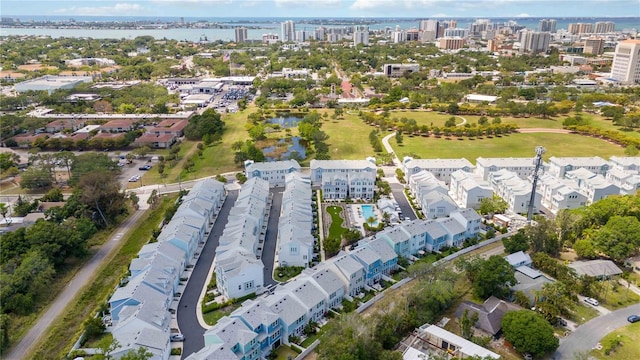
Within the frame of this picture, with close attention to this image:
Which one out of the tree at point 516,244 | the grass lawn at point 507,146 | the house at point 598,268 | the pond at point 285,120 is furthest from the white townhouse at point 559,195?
the pond at point 285,120

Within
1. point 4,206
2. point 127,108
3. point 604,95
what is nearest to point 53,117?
point 127,108

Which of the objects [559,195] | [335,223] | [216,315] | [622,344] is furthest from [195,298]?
[559,195]

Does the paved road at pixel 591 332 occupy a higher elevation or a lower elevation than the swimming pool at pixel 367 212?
lower

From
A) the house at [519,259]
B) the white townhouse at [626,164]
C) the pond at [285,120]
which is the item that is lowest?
the house at [519,259]

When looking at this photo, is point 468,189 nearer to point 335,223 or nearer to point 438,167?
point 438,167

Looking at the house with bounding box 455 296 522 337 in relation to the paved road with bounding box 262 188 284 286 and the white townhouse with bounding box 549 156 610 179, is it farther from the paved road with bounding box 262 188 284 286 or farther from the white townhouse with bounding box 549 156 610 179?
the white townhouse with bounding box 549 156 610 179

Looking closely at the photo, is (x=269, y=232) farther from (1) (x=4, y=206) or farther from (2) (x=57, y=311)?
(1) (x=4, y=206)

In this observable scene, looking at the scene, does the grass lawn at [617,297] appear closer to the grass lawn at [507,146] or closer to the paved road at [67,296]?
the grass lawn at [507,146]
